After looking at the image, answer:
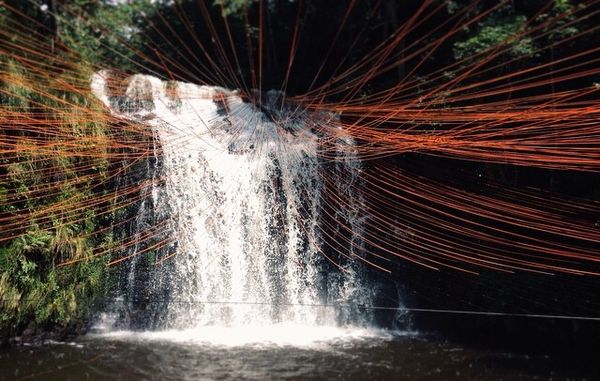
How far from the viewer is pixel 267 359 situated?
703 centimetres

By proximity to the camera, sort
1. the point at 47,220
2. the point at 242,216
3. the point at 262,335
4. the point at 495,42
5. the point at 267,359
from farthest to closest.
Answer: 1. the point at 242,216
2. the point at 495,42
3. the point at 262,335
4. the point at 47,220
5. the point at 267,359

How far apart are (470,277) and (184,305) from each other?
17.9ft

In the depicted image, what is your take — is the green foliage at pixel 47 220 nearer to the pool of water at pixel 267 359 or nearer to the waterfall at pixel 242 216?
the pool of water at pixel 267 359

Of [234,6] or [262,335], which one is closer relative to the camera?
[262,335]

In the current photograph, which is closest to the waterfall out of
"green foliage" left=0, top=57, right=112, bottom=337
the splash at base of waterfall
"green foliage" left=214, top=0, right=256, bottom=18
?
the splash at base of waterfall

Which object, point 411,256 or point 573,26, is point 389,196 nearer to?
point 411,256

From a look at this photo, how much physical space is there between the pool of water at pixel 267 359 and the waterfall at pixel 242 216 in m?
0.88

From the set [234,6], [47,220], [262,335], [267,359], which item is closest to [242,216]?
[262,335]

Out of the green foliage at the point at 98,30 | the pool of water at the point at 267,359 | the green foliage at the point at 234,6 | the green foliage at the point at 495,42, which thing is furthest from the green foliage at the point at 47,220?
the green foliage at the point at 234,6

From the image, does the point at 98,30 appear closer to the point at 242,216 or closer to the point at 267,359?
the point at 242,216

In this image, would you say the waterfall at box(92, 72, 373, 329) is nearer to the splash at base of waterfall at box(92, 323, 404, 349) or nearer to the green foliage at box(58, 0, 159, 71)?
the splash at base of waterfall at box(92, 323, 404, 349)

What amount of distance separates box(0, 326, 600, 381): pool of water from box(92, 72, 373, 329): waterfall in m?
0.88

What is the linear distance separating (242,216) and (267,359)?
12.3ft

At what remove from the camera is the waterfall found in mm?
9516
